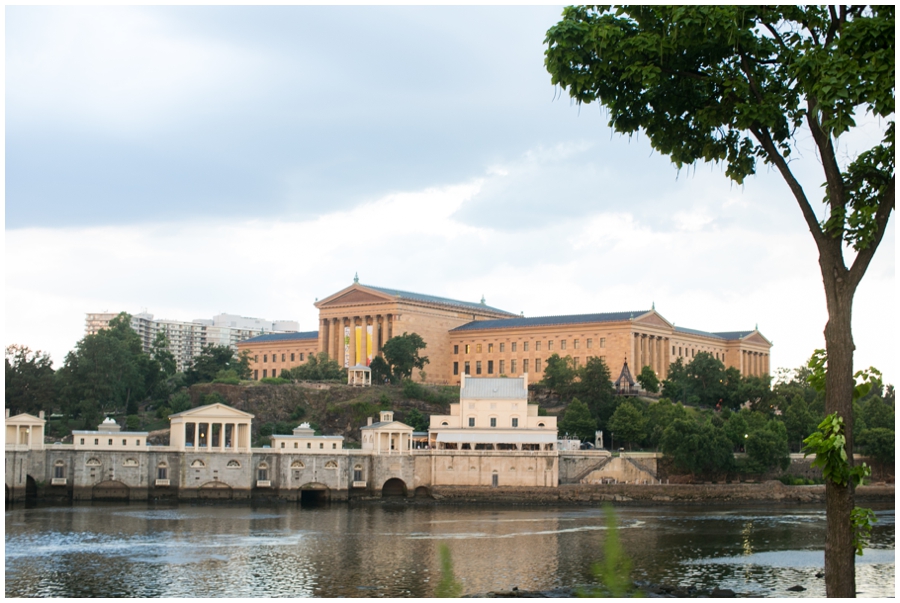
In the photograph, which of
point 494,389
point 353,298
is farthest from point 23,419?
point 353,298

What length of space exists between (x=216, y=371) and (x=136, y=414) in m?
13.8

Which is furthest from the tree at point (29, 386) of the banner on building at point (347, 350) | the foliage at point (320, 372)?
the banner on building at point (347, 350)

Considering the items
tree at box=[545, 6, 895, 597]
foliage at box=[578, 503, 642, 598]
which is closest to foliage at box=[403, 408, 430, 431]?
tree at box=[545, 6, 895, 597]

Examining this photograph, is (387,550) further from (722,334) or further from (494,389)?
(722,334)

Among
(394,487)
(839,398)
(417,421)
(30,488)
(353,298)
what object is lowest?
(394,487)

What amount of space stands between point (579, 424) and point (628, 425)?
4.74 m

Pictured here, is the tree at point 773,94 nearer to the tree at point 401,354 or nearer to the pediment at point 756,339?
the tree at point 401,354

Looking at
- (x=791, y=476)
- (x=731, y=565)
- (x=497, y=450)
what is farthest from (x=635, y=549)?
(x=791, y=476)

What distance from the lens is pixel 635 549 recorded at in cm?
5781

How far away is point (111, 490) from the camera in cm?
8700

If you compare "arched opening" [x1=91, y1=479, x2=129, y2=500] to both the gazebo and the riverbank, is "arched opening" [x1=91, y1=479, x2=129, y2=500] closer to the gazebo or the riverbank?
the riverbank

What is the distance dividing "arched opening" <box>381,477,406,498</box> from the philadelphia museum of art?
155ft

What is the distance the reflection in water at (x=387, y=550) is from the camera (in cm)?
4712

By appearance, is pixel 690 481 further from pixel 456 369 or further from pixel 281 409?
pixel 456 369
